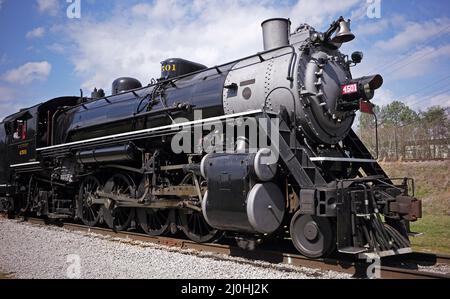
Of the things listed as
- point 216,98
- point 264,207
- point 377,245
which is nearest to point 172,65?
point 216,98

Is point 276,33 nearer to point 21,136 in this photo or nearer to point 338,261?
point 338,261

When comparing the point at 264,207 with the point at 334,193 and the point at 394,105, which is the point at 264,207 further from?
the point at 394,105

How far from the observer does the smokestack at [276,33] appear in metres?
7.59

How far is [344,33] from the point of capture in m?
6.84

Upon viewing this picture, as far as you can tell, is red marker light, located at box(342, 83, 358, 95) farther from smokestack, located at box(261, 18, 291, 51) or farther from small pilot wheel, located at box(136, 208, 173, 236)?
small pilot wheel, located at box(136, 208, 173, 236)

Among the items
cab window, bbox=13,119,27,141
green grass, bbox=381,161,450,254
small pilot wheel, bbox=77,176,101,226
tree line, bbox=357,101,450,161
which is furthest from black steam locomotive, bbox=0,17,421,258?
tree line, bbox=357,101,450,161

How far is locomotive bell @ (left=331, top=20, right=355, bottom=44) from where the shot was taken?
269 inches

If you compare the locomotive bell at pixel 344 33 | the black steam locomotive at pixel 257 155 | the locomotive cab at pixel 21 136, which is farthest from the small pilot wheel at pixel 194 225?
the locomotive cab at pixel 21 136

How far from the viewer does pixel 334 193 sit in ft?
18.3

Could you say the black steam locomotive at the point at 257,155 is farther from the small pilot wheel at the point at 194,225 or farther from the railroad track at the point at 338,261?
the railroad track at the point at 338,261

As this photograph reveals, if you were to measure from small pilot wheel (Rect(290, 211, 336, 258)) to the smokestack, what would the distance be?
11.1ft

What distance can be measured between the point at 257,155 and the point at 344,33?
2.78 m

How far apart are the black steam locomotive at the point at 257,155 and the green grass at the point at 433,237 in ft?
6.65

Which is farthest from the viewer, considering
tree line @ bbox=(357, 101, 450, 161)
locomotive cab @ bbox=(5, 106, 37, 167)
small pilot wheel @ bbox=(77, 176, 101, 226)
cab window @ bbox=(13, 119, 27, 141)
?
tree line @ bbox=(357, 101, 450, 161)
